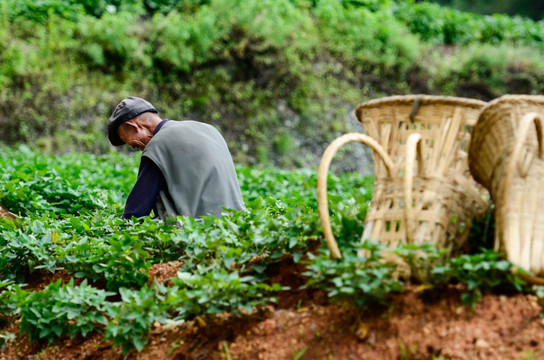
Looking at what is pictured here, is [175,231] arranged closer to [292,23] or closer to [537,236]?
[537,236]

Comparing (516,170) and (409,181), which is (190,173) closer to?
(409,181)

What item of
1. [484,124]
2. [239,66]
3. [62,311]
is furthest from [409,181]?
[239,66]

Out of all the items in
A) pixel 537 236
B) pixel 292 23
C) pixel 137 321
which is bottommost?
pixel 137 321

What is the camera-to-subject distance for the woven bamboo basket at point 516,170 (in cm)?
255

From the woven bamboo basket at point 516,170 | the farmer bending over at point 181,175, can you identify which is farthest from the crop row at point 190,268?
the farmer bending over at point 181,175

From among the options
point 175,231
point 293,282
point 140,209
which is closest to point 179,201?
point 140,209

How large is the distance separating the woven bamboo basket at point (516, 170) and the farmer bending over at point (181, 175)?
220cm

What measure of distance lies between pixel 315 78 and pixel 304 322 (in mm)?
12464

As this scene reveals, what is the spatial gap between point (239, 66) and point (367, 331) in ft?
39.5

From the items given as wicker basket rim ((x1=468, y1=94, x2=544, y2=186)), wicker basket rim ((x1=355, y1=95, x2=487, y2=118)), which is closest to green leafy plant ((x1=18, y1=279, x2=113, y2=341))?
wicker basket rim ((x1=355, y1=95, x2=487, y2=118))

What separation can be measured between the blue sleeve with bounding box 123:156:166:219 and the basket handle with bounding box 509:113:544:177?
8.84 feet

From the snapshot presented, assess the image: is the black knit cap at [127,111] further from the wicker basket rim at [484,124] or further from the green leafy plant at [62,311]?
the wicker basket rim at [484,124]

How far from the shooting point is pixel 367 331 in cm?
261

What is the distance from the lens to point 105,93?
1266 cm
